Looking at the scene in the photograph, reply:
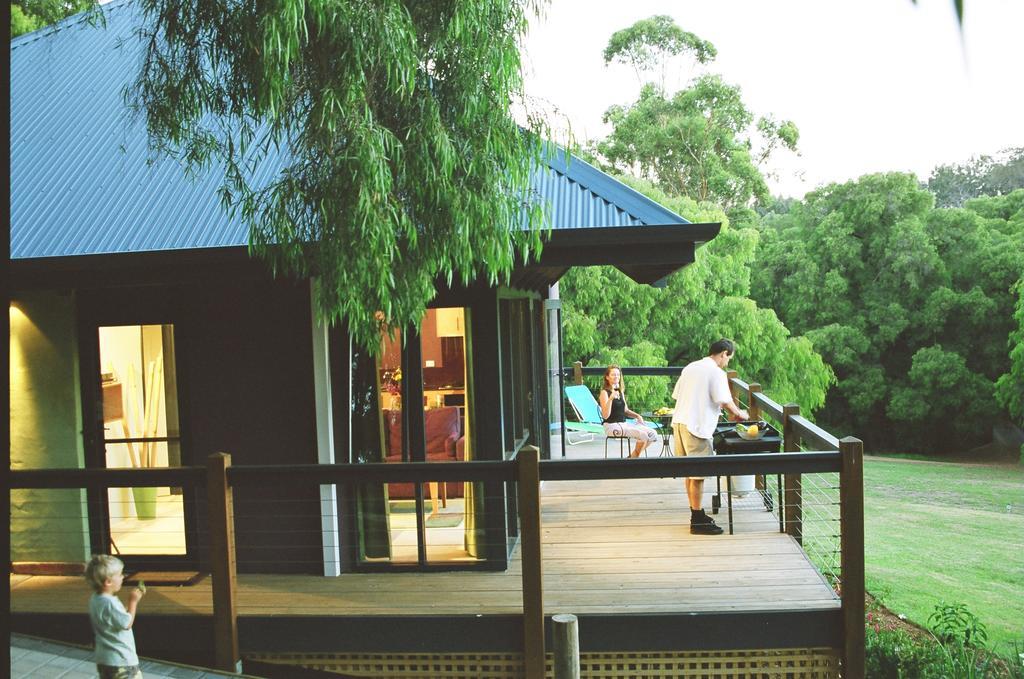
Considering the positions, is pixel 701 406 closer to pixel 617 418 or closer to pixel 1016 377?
pixel 617 418

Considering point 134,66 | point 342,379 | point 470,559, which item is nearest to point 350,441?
point 342,379

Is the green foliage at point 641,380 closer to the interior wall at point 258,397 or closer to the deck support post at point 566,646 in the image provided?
the interior wall at point 258,397

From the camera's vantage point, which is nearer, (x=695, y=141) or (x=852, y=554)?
(x=852, y=554)

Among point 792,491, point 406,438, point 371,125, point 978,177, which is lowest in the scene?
point 792,491

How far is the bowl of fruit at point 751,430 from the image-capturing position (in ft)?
25.1

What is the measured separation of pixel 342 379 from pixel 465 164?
8.04 ft

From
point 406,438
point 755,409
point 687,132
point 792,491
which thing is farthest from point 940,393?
point 406,438

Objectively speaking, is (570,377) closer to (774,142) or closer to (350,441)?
(350,441)

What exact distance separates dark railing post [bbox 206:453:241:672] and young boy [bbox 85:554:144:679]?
1195 mm

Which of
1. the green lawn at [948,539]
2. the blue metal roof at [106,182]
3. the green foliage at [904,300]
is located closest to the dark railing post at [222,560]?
the blue metal roof at [106,182]

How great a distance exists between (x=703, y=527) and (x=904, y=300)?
2481 centimetres

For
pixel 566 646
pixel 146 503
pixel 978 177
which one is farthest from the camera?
pixel 978 177

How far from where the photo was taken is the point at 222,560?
5648 millimetres

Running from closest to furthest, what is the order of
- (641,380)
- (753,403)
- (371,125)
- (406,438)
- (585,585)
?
(371,125) → (585,585) → (406,438) → (753,403) → (641,380)
